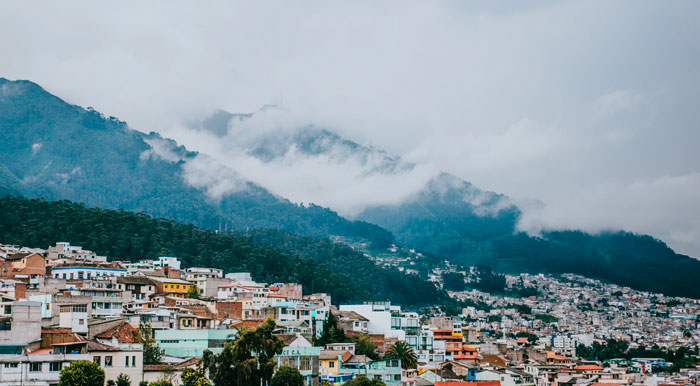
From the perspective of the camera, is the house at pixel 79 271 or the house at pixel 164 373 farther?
the house at pixel 79 271

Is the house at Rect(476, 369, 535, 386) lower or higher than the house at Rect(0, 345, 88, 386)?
lower

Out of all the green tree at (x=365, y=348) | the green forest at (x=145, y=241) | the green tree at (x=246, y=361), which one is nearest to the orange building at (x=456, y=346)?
the green tree at (x=365, y=348)

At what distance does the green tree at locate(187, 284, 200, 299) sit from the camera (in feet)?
262

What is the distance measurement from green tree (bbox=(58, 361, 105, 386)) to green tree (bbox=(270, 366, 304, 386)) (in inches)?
421

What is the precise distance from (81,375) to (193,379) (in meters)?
6.31

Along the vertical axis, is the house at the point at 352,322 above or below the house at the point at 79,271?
below

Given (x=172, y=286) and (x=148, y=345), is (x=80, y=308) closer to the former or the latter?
→ (x=148, y=345)

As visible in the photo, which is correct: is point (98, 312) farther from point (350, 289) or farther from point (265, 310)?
point (350, 289)

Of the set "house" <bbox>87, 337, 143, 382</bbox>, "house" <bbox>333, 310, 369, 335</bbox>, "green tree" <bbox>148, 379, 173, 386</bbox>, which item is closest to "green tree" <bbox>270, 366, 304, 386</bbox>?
"green tree" <bbox>148, 379, 173, 386</bbox>

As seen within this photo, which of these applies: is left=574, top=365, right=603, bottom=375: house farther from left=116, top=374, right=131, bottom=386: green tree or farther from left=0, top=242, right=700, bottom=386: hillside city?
left=116, top=374, right=131, bottom=386: green tree

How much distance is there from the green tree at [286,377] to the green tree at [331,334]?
15481 mm

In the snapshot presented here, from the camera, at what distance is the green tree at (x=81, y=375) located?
39303mm

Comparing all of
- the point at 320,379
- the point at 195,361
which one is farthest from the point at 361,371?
the point at 195,361

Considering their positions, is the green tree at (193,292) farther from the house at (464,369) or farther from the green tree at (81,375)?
the green tree at (81,375)
